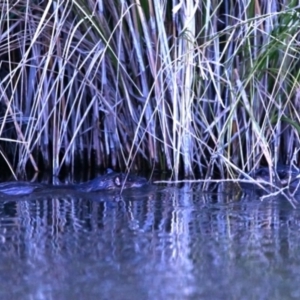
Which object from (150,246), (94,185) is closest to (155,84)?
(94,185)

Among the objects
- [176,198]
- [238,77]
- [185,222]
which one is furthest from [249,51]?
[185,222]

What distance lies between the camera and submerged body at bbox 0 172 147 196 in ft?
13.9

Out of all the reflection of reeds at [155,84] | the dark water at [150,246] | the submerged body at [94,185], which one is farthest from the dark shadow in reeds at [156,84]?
the dark water at [150,246]

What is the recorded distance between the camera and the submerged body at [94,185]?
4.23 m

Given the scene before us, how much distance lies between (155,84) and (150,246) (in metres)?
1.42

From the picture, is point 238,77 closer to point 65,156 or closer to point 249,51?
point 249,51

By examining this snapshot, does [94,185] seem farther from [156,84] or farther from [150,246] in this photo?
[150,246]

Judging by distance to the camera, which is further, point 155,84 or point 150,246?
point 155,84

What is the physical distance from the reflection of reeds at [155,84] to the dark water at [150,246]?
31 cm

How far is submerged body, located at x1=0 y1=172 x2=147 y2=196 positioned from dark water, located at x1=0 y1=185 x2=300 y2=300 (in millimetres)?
70

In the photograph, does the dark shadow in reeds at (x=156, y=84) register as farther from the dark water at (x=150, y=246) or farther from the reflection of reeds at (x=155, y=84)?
the dark water at (x=150, y=246)

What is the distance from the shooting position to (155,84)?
439 centimetres

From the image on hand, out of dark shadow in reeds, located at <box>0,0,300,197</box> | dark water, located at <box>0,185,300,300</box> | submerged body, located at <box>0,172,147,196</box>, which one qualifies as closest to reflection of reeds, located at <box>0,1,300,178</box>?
dark shadow in reeds, located at <box>0,0,300,197</box>

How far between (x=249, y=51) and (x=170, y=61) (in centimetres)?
37
